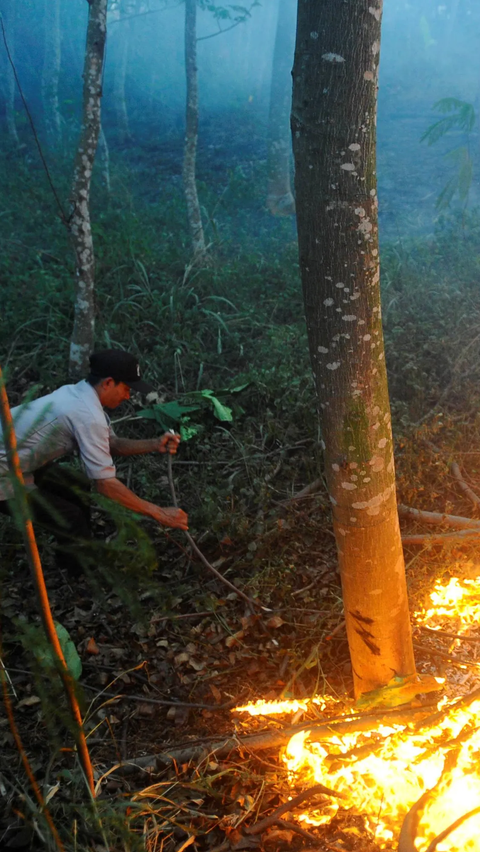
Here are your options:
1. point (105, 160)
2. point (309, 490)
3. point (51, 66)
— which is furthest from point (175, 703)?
point (51, 66)

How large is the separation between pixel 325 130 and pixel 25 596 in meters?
3.15

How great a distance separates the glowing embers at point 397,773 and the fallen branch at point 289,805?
98 mm

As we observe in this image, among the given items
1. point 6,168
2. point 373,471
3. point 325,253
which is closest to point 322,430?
point 373,471

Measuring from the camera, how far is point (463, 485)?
14.4 feet

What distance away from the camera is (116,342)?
252 inches

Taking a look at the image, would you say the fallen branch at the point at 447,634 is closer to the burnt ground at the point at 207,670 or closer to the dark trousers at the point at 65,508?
the burnt ground at the point at 207,670

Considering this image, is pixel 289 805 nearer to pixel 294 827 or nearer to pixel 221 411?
pixel 294 827

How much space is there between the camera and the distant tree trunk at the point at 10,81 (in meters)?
10.5

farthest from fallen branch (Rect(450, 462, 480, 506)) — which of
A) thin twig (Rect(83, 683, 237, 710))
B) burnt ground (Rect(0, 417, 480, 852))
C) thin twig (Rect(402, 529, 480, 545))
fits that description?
thin twig (Rect(83, 683, 237, 710))

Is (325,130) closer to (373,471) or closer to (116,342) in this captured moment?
(373,471)

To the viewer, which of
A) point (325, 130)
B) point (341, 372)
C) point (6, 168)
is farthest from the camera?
point (6, 168)

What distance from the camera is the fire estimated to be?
2254 millimetres

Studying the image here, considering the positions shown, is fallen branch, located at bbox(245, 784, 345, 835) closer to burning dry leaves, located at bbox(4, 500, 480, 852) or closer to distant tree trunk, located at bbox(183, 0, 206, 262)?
burning dry leaves, located at bbox(4, 500, 480, 852)

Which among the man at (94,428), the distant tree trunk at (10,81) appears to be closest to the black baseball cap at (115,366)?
the man at (94,428)
